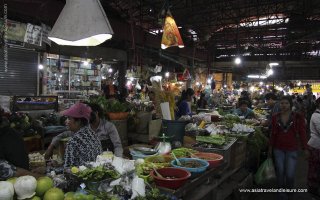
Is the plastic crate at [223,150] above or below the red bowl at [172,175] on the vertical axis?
below

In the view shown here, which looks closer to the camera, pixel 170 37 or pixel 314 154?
pixel 170 37

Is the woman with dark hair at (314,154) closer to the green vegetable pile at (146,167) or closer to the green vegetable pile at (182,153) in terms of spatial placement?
the green vegetable pile at (182,153)

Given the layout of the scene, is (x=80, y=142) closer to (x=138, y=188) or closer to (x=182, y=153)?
(x=138, y=188)

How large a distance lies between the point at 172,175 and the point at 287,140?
3.16 m

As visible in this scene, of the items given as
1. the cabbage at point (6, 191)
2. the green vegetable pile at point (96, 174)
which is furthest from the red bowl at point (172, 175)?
the cabbage at point (6, 191)

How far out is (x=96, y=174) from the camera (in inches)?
89.0

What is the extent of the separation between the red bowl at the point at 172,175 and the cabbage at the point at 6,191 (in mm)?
1110

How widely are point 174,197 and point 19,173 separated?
1503 mm

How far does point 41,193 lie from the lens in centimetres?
198

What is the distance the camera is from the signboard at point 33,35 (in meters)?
7.11

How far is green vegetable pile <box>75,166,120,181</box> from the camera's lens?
2234mm

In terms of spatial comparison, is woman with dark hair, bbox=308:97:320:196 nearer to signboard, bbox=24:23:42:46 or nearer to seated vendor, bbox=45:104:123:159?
seated vendor, bbox=45:104:123:159

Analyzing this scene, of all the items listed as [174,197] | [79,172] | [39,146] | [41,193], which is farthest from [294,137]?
[39,146]

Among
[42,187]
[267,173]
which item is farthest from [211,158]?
[267,173]
